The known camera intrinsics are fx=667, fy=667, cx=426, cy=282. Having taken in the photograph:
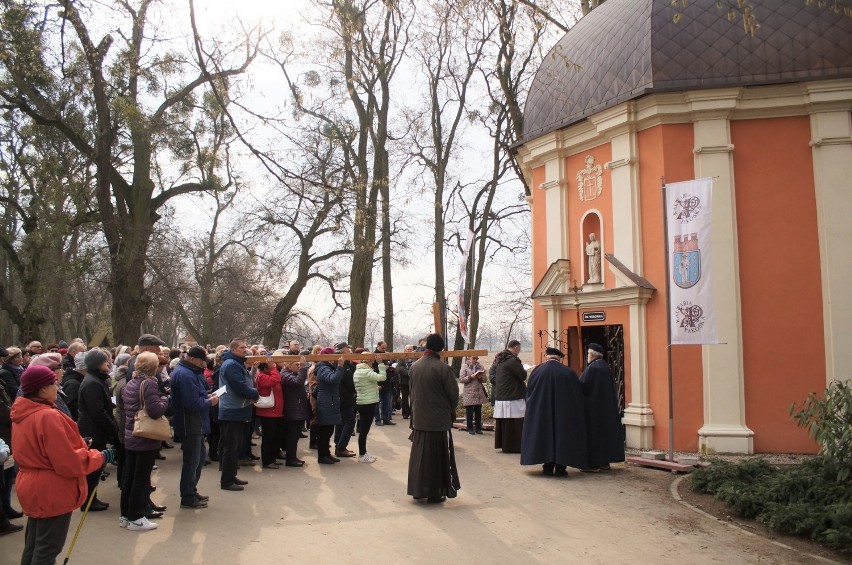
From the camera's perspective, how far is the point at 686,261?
10625 millimetres

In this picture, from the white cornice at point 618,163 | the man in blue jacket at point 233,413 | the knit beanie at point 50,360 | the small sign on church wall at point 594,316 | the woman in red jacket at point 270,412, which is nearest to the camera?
the knit beanie at point 50,360

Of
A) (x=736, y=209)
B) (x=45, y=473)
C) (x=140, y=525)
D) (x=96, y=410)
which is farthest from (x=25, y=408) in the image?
(x=736, y=209)

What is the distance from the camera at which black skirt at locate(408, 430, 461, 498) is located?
25.6 feet

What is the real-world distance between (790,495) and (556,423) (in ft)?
10.3

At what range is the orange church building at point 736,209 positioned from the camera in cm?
1166

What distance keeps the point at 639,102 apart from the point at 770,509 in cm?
797

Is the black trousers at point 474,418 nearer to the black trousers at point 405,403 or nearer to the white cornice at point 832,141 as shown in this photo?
the black trousers at point 405,403

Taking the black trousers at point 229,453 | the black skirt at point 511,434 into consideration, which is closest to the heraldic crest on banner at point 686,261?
Result: the black skirt at point 511,434

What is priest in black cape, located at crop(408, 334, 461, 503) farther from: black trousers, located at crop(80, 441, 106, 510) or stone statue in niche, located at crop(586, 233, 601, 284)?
stone statue in niche, located at crop(586, 233, 601, 284)

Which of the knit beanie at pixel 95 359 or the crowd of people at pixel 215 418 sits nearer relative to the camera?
the crowd of people at pixel 215 418

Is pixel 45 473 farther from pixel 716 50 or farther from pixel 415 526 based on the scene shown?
pixel 716 50

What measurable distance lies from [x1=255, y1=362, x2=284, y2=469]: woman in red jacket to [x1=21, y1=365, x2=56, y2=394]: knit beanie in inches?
199

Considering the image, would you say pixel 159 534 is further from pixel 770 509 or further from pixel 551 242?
pixel 551 242

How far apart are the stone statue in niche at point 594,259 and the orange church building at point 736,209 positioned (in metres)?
0.26
